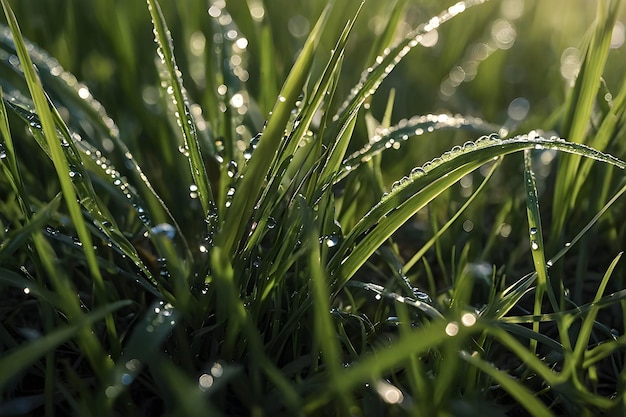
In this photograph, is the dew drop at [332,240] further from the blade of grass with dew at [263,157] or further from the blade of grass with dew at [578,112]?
the blade of grass with dew at [578,112]

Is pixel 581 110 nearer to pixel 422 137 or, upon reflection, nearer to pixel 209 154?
pixel 422 137

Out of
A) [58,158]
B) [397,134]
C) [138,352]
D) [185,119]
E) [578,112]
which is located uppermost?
[578,112]

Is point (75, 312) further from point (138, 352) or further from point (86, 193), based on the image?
point (86, 193)

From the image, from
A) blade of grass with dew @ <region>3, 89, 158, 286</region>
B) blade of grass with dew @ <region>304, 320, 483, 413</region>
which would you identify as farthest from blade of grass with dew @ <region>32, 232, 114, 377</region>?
blade of grass with dew @ <region>304, 320, 483, 413</region>

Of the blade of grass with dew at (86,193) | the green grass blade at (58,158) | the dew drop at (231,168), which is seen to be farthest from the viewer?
the dew drop at (231,168)

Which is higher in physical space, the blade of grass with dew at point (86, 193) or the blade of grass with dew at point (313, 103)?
the blade of grass with dew at point (313, 103)

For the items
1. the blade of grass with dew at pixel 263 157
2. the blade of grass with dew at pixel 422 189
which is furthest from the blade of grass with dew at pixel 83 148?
the blade of grass with dew at pixel 422 189

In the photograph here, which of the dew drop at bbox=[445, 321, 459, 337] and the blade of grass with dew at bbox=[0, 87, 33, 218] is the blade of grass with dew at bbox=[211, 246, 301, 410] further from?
the blade of grass with dew at bbox=[0, 87, 33, 218]

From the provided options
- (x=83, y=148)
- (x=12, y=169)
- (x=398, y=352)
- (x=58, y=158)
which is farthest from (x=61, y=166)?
(x=398, y=352)
